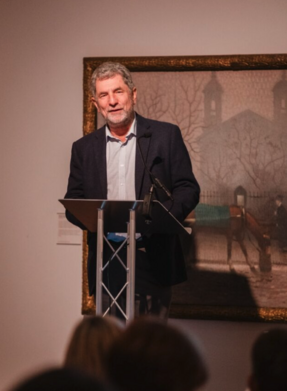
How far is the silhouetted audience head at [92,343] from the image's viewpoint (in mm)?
1280

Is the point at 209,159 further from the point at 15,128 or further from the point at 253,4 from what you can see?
the point at 15,128

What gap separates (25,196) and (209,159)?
131cm

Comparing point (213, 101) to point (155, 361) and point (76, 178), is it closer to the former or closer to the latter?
point (76, 178)

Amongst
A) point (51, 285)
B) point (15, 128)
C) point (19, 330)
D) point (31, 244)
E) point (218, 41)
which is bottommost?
point (19, 330)

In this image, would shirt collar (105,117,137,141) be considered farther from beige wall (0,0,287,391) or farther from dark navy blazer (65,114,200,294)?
beige wall (0,0,287,391)

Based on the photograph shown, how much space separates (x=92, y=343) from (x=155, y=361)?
24cm

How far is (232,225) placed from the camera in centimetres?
430

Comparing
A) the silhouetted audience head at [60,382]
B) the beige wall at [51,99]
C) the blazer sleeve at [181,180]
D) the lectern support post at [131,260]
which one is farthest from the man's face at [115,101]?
the silhouetted audience head at [60,382]

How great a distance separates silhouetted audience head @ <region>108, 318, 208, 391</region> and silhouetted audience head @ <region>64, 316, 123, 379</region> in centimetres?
8

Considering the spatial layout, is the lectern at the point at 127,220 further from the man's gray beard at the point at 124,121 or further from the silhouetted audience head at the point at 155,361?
the silhouetted audience head at the point at 155,361

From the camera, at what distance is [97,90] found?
11.0 ft

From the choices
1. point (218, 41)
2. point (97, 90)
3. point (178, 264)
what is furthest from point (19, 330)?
point (218, 41)

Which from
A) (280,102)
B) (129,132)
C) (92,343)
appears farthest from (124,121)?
(92,343)

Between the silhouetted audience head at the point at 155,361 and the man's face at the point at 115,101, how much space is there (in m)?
2.19
